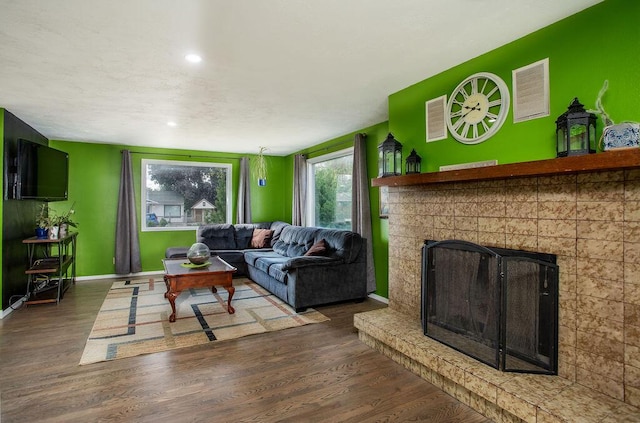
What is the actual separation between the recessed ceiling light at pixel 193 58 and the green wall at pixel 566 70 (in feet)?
6.66

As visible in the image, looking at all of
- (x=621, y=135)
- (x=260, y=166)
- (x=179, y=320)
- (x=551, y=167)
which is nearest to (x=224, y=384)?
(x=179, y=320)

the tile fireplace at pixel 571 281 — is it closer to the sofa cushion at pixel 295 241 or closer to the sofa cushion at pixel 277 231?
the sofa cushion at pixel 295 241

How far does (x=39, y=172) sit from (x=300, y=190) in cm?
395

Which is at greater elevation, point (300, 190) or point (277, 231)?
point (300, 190)

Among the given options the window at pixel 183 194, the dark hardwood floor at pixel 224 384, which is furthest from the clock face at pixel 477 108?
the window at pixel 183 194

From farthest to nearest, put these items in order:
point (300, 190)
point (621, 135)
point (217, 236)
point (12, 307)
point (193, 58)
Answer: point (300, 190) < point (217, 236) < point (12, 307) < point (193, 58) < point (621, 135)

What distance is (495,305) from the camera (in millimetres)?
2418

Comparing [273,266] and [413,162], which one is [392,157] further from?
[273,266]

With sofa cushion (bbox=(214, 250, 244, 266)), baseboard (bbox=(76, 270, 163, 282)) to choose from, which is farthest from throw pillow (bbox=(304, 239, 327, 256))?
baseboard (bbox=(76, 270, 163, 282))

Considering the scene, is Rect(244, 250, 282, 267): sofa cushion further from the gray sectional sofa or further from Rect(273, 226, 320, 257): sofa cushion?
Rect(273, 226, 320, 257): sofa cushion

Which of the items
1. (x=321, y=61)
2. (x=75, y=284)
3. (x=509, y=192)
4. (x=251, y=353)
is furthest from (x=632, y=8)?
(x=75, y=284)

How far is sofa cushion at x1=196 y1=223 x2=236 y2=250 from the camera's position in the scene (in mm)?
6492

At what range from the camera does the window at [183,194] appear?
22.0 feet

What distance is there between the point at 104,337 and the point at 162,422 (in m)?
1.76
